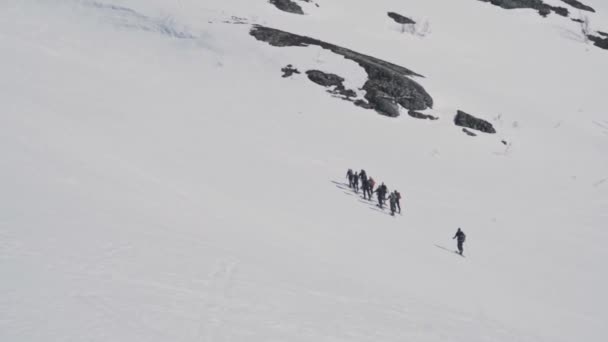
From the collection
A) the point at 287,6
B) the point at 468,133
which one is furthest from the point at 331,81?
the point at 287,6

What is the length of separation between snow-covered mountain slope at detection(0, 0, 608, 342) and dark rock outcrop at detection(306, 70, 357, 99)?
0.58m

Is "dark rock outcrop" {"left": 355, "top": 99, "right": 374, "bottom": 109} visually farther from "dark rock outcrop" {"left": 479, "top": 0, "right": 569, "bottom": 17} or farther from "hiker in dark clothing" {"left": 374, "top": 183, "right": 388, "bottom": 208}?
"dark rock outcrop" {"left": 479, "top": 0, "right": 569, "bottom": 17}

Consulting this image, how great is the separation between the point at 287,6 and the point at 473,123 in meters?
21.5

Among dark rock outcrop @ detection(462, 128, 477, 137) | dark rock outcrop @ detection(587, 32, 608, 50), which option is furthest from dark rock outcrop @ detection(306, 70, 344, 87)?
dark rock outcrop @ detection(587, 32, 608, 50)

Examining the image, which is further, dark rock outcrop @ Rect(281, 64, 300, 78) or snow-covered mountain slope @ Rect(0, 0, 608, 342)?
dark rock outcrop @ Rect(281, 64, 300, 78)

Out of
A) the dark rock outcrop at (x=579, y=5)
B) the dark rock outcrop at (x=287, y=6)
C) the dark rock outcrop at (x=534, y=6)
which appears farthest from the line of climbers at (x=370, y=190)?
the dark rock outcrop at (x=579, y=5)

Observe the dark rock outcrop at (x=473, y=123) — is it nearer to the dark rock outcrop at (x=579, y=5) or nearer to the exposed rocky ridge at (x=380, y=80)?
the exposed rocky ridge at (x=380, y=80)

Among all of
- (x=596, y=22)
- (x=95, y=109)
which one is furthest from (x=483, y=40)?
(x=95, y=109)

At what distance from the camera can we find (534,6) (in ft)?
201

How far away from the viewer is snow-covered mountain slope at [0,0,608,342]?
21.7 feet

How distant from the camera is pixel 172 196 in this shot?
13555 millimetres

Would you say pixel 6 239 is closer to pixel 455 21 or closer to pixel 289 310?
pixel 289 310

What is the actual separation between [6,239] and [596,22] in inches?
2786

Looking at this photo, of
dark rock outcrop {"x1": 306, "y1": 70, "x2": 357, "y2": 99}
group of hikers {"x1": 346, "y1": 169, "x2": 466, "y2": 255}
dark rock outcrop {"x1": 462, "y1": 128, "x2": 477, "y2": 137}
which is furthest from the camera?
dark rock outcrop {"x1": 306, "y1": 70, "x2": 357, "y2": 99}
